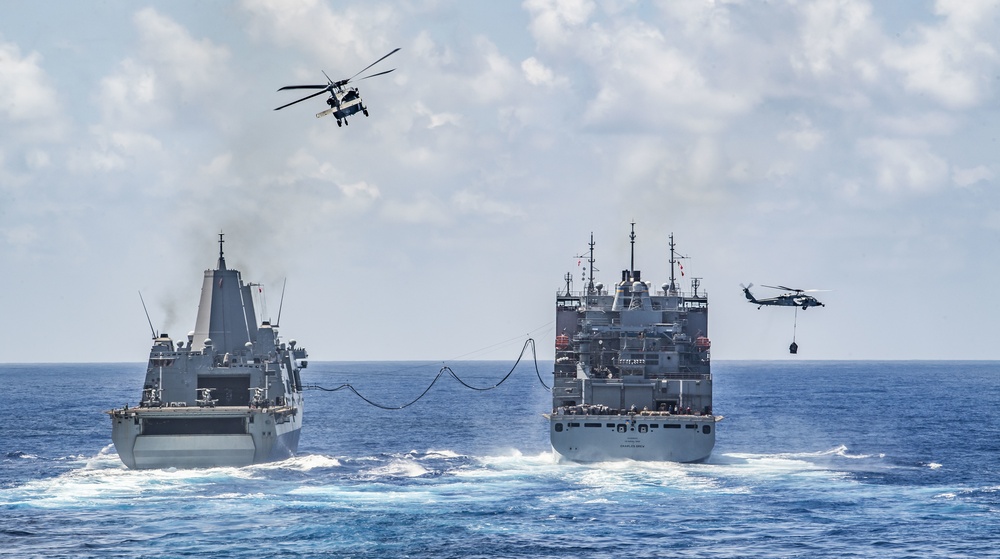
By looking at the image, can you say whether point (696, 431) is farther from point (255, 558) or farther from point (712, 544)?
point (255, 558)

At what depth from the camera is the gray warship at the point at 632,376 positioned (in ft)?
256

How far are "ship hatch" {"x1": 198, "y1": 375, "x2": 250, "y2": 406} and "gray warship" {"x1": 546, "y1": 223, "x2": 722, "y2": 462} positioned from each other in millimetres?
20596

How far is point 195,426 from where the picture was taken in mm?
77500

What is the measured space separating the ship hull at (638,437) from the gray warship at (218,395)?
18328mm

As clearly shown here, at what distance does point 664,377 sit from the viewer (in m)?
84.6

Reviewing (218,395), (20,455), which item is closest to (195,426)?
(218,395)

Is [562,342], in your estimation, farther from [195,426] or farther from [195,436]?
[195,436]

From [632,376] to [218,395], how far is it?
27458mm

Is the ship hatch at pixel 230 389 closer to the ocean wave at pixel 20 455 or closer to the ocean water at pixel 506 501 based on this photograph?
the ocean water at pixel 506 501

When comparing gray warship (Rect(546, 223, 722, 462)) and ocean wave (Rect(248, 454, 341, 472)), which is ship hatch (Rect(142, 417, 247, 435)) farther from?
gray warship (Rect(546, 223, 722, 462))

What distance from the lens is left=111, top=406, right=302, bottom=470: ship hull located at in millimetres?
74812

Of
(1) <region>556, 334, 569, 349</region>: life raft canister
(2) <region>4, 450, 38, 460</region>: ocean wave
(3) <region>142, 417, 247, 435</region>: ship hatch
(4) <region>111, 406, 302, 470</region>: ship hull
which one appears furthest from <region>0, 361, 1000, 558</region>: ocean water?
(1) <region>556, 334, 569, 349</region>: life raft canister

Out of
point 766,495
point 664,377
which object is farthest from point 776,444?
point 766,495

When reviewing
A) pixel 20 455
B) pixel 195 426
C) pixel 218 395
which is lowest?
pixel 20 455
